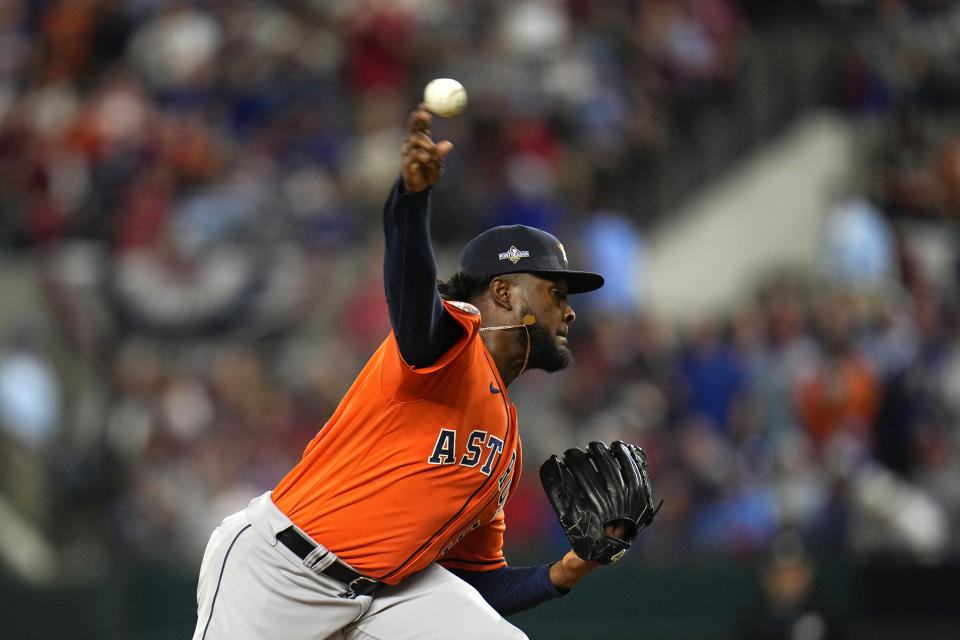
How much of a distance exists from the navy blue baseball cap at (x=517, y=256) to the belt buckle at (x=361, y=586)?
101 cm

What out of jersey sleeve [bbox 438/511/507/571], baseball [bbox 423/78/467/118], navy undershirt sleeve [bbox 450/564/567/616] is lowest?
navy undershirt sleeve [bbox 450/564/567/616]

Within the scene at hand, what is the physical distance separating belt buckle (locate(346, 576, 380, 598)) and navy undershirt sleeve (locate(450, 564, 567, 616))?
0.58 meters

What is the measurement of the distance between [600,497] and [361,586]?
32.5 inches

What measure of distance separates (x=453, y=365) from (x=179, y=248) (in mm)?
6005

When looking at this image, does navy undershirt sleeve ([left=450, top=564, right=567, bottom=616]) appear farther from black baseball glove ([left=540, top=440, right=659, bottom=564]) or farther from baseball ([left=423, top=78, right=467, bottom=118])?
baseball ([left=423, top=78, right=467, bottom=118])

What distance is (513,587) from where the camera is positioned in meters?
4.87

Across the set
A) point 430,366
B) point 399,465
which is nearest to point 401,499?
point 399,465

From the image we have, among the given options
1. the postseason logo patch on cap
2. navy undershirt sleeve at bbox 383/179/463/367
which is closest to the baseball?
navy undershirt sleeve at bbox 383/179/463/367

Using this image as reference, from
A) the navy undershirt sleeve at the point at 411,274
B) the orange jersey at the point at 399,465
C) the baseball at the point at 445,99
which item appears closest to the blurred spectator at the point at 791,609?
the orange jersey at the point at 399,465

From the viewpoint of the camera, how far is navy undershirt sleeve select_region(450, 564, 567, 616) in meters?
4.81

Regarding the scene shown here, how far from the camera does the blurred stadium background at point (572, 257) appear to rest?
28.7 feet

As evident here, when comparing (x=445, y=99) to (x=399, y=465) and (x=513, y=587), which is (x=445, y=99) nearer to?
(x=399, y=465)

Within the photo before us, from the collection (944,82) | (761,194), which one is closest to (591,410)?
(761,194)

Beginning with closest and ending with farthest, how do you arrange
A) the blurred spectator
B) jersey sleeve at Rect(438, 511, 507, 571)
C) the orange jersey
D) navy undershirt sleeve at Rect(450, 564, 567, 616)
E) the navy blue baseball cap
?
1. the orange jersey
2. the navy blue baseball cap
3. navy undershirt sleeve at Rect(450, 564, 567, 616)
4. jersey sleeve at Rect(438, 511, 507, 571)
5. the blurred spectator
